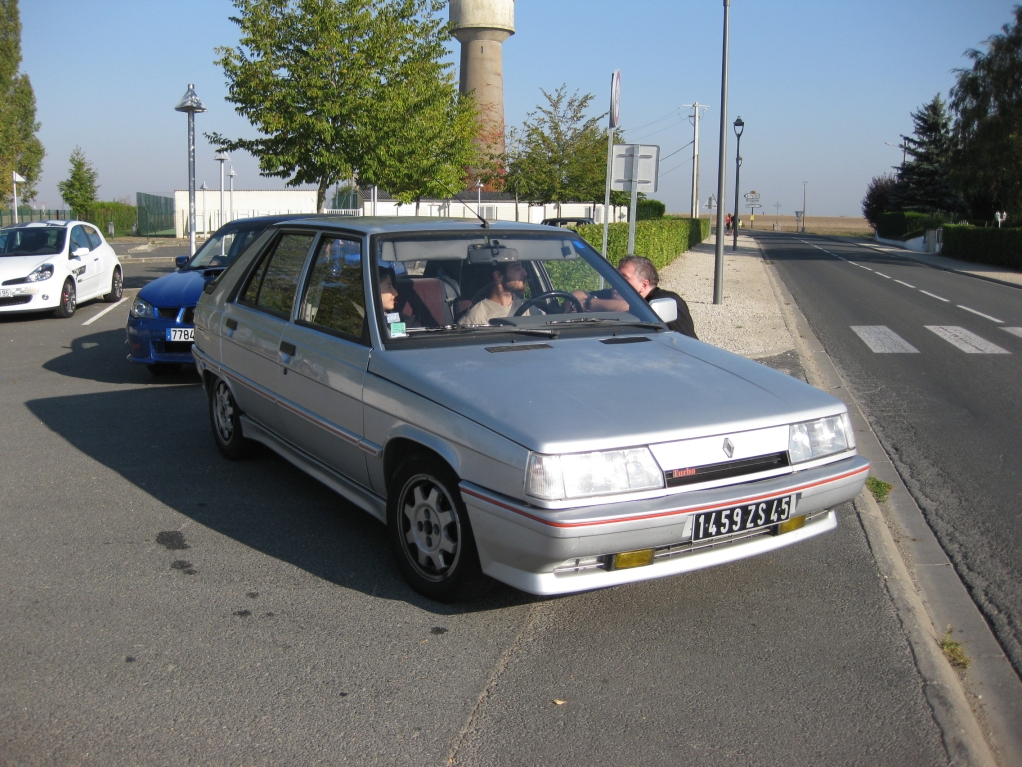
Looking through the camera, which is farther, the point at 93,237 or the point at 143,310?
the point at 93,237

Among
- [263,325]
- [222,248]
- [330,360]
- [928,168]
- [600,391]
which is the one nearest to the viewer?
[600,391]

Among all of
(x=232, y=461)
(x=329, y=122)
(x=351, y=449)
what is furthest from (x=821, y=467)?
(x=329, y=122)

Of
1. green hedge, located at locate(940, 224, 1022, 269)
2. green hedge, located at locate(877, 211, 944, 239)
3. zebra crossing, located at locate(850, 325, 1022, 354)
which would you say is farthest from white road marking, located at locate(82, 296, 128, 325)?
green hedge, located at locate(877, 211, 944, 239)

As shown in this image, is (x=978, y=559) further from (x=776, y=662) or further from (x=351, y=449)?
(x=351, y=449)

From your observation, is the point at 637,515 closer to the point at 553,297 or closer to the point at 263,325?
the point at 553,297

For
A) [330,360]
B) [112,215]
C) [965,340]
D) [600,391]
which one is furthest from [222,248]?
[112,215]

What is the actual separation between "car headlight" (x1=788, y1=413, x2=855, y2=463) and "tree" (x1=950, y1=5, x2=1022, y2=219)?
42.9m

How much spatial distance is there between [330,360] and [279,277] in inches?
44.2

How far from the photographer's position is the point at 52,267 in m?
14.6

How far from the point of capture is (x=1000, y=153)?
41656 mm

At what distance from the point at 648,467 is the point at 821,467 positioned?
90cm

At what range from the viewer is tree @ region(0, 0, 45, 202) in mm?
48281

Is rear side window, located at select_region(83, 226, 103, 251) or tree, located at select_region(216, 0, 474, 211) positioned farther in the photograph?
tree, located at select_region(216, 0, 474, 211)

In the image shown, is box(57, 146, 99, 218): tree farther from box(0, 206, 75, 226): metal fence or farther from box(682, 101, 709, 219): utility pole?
box(682, 101, 709, 219): utility pole
